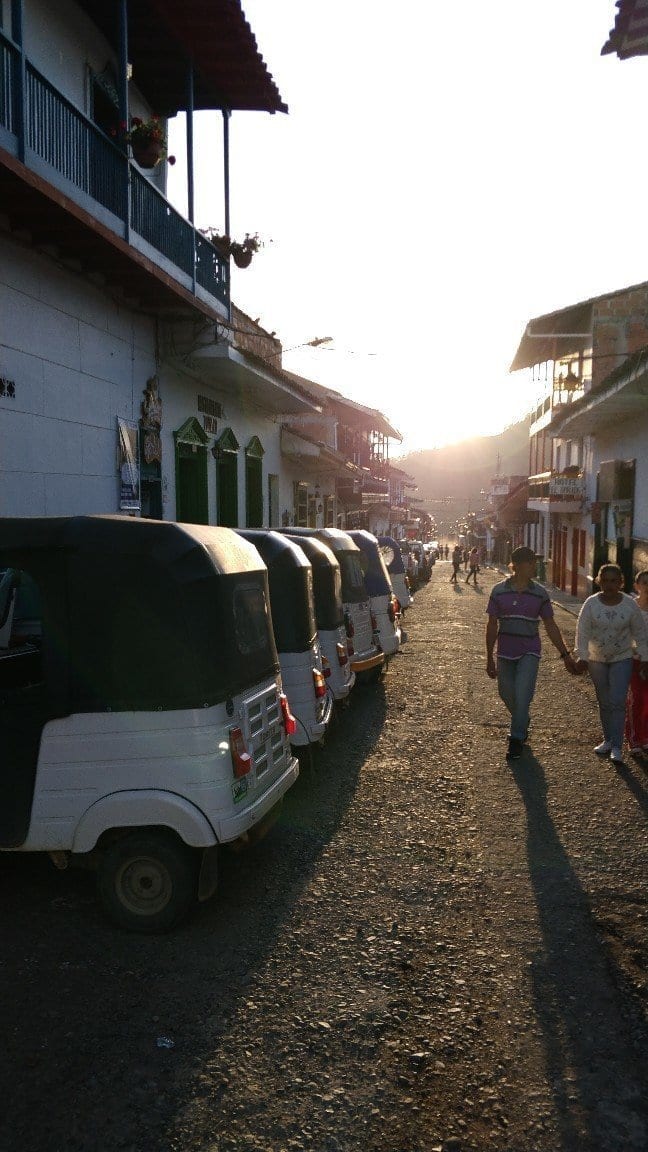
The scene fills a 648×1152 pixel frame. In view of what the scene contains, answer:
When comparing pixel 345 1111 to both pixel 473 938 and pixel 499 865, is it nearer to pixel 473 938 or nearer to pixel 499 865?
→ pixel 473 938

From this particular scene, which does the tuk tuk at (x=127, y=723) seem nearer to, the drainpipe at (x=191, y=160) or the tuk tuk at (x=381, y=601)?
the tuk tuk at (x=381, y=601)

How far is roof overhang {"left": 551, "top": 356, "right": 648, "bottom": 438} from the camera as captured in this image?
15.4m

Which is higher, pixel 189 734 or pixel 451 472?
pixel 451 472

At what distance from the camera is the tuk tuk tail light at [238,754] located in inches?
177

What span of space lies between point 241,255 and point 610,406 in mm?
9065

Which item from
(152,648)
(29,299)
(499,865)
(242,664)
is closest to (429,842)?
(499,865)

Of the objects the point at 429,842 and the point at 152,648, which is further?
the point at 429,842

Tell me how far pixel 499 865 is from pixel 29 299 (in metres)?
7.49

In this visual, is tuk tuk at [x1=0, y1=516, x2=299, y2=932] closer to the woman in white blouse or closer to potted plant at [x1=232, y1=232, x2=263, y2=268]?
the woman in white blouse

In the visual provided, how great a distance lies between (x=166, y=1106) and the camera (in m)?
3.04

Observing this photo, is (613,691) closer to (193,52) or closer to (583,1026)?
(583,1026)

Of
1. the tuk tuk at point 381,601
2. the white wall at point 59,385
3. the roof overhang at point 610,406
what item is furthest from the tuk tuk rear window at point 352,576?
the roof overhang at point 610,406

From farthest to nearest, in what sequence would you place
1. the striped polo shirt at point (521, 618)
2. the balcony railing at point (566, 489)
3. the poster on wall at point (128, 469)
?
the balcony railing at point (566, 489) < the poster on wall at point (128, 469) < the striped polo shirt at point (521, 618)

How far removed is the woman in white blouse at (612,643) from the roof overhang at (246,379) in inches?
324
